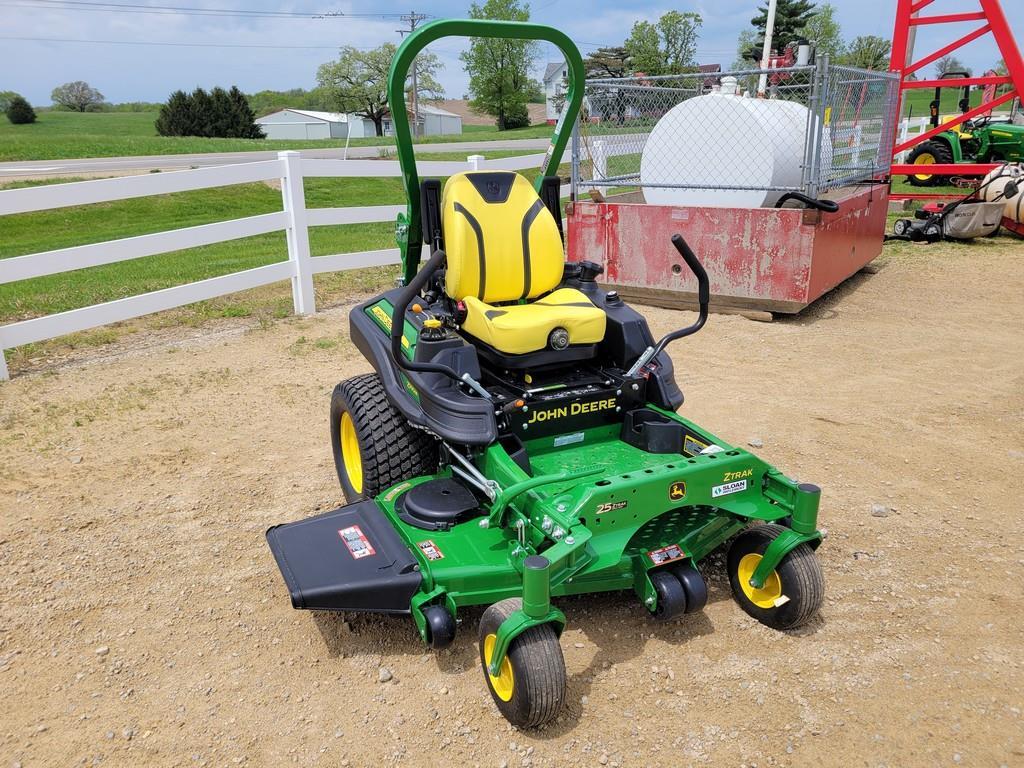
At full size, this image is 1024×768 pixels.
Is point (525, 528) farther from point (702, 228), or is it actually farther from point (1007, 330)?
point (1007, 330)

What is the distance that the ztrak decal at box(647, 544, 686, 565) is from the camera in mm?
2756

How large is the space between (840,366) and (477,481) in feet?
12.7

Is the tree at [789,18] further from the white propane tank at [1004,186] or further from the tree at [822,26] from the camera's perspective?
the white propane tank at [1004,186]

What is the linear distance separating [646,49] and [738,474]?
230 ft

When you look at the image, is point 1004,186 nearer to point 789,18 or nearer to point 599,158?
point 599,158

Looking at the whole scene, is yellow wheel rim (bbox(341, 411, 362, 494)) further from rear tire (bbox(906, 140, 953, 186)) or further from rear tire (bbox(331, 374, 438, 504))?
rear tire (bbox(906, 140, 953, 186))

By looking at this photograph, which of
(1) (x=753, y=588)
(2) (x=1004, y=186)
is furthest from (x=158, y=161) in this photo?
(1) (x=753, y=588)

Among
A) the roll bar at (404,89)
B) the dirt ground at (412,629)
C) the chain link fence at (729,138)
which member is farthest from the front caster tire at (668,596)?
the chain link fence at (729,138)

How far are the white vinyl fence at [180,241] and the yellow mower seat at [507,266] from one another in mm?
3491

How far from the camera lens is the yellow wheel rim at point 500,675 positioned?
2.40m

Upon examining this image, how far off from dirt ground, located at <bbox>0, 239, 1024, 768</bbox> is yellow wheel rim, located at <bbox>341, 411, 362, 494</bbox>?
158 millimetres

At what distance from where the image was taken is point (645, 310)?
757 cm

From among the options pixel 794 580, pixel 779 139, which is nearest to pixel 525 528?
pixel 794 580

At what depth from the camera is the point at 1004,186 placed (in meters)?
11.3
